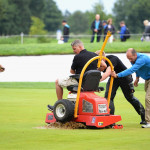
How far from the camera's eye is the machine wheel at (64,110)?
9.17 meters

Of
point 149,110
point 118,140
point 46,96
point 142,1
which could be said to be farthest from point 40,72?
point 142,1

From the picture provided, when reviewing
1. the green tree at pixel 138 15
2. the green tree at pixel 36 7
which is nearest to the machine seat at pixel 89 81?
the green tree at pixel 138 15

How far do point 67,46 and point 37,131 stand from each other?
66.5ft

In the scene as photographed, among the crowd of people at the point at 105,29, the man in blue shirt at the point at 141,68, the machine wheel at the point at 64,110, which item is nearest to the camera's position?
the machine wheel at the point at 64,110

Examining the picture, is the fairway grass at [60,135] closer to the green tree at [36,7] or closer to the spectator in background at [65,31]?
the spectator in background at [65,31]

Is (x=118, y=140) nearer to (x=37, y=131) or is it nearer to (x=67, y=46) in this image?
(x=37, y=131)

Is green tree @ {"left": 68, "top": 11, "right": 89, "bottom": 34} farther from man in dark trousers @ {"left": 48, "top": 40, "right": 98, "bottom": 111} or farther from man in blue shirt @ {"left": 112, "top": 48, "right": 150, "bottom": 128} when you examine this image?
man in dark trousers @ {"left": 48, "top": 40, "right": 98, "bottom": 111}

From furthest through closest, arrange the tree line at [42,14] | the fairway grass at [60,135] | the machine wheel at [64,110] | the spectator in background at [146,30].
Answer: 1. the tree line at [42,14]
2. the spectator in background at [146,30]
3. the machine wheel at [64,110]
4. the fairway grass at [60,135]

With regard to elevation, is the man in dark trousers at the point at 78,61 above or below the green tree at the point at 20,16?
above

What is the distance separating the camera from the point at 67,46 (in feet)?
94.4

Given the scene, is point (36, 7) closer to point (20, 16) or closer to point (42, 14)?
point (42, 14)

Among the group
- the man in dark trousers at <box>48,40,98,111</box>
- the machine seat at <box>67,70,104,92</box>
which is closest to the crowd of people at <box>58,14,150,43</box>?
the man in dark trousers at <box>48,40,98,111</box>

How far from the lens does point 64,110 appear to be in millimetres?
9289

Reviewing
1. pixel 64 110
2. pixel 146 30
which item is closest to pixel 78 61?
pixel 64 110
